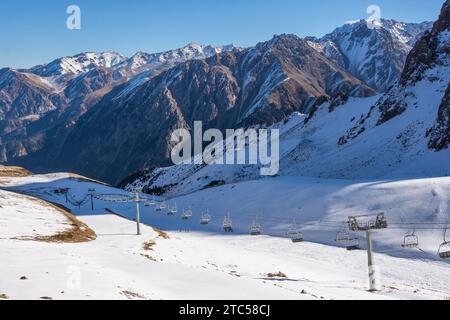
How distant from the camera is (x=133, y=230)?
60.2 metres

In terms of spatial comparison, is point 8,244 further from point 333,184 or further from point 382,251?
point 333,184

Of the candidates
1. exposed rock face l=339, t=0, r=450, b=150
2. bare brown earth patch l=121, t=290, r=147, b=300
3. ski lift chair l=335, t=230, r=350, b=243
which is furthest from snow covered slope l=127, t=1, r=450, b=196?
bare brown earth patch l=121, t=290, r=147, b=300

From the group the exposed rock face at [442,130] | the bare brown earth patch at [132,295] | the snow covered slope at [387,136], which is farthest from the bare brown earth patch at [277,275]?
the exposed rock face at [442,130]

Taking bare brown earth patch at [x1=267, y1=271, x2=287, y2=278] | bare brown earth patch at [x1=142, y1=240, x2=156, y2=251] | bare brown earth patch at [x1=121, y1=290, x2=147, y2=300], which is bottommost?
bare brown earth patch at [x1=267, y1=271, x2=287, y2=278]

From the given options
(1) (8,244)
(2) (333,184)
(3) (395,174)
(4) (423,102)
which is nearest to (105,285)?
(1) (8,244)

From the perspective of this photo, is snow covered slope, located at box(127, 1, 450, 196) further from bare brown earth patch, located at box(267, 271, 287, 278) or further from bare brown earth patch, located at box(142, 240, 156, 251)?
bare brown earth patch, located at box(142, 240, 156, 251)

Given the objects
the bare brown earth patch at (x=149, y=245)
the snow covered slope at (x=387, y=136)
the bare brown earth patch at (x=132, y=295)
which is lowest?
the bare brown earth patch at (x=149, y=245)

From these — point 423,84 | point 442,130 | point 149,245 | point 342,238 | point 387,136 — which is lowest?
point 149,245

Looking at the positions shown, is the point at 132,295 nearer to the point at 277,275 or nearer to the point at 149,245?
the point at 277,275

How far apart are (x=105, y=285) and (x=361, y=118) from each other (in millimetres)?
122296

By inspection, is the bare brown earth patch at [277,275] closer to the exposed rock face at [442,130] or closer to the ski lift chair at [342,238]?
the ski lift chair at [342,238]

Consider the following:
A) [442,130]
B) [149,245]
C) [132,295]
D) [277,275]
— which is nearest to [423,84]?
[442,130]

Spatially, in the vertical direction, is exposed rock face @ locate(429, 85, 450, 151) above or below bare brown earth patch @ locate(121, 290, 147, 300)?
above
